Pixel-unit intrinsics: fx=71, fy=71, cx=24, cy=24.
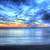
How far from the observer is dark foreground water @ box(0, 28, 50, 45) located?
0.65 m

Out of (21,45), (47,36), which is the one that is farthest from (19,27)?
(47,36)

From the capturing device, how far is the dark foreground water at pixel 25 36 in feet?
2.14

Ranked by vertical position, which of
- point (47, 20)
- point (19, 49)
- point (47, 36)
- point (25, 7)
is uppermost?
point (25, 7)

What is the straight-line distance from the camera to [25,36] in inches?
25.7

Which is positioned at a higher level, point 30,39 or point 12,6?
point 12,6

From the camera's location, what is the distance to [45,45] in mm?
672

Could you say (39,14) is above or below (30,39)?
above

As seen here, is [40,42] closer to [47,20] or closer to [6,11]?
[47,20]

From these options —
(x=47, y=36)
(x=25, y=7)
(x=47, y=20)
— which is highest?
(x=25, y=7)

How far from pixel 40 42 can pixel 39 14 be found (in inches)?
10.4

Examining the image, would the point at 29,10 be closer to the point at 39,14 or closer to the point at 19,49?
the point at 39,14

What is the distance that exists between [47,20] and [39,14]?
0.09 meters

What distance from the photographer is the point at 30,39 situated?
26.3 inches

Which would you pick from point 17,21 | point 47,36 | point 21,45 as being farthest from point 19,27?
point 47,36
